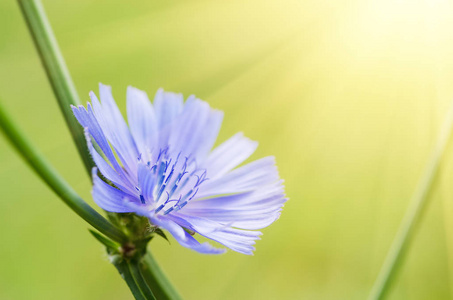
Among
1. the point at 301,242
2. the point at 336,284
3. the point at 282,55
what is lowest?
the point at 336,284

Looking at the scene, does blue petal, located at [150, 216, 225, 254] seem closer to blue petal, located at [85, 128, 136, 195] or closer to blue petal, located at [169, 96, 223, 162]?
blue petal, located at [85, 128, 136, 195]

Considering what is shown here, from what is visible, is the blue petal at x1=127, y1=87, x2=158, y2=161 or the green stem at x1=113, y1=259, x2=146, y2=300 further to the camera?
the blue petal at x1=127, y1=87, x2=158, y2=161

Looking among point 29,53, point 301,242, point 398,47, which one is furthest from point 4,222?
point 398,47

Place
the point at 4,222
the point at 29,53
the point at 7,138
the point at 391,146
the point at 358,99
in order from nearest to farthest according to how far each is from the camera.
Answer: the point at 7,138 → the point at 4,222 → the point at 29,53 → the point at 391,146 → the point at 358,99

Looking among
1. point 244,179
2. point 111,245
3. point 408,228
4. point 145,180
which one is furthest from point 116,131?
point 408,228

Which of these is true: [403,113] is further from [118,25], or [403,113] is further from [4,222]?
[4,222]

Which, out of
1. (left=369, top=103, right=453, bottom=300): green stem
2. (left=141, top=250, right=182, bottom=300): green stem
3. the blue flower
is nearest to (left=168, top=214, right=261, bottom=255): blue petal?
the blue flower
